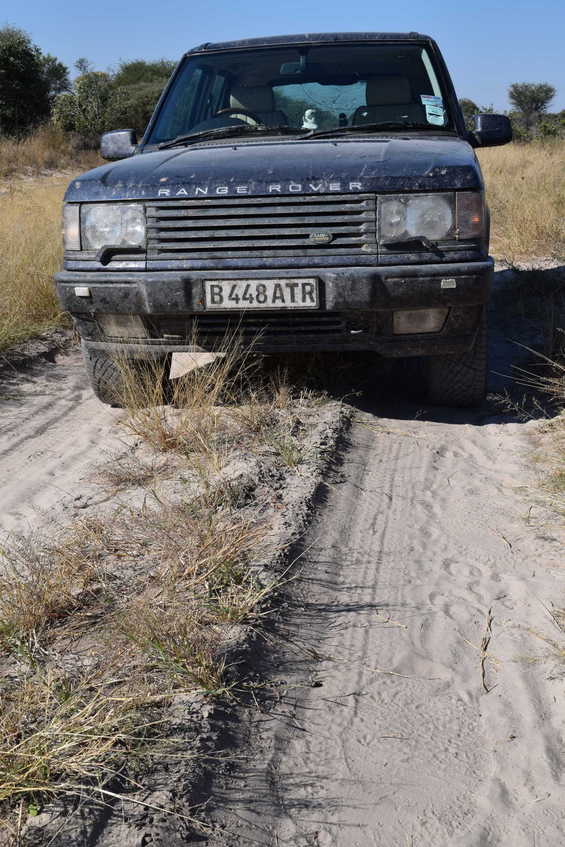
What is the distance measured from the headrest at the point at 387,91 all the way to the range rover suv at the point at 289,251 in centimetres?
48

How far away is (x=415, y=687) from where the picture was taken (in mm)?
2191

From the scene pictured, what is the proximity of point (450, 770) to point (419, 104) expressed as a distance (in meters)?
3.68

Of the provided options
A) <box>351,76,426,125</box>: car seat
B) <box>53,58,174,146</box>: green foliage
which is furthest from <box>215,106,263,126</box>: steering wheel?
<box>53,58,174,146</box>: green foliage

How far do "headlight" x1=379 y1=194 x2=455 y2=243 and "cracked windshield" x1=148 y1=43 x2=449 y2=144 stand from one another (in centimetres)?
101

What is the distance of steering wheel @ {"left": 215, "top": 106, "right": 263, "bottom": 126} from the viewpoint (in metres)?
4.70

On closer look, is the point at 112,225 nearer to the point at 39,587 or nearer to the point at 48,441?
the point at 48,441

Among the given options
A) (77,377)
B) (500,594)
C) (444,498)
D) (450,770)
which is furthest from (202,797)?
(77,377)

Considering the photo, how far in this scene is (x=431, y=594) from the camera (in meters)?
2.62

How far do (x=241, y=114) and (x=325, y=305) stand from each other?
5.48 feet

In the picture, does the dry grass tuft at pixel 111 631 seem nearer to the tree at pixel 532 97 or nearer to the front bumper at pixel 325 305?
the front bumper at pixel 325 305

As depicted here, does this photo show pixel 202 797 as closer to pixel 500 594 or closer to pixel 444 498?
pixel 500 594

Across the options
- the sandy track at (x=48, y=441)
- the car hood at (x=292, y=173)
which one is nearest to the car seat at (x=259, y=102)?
the car hood at (x=292, y=173)

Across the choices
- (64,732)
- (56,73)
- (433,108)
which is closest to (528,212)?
(433,108)

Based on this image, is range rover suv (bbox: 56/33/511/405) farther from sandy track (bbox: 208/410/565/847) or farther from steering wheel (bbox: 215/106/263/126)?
sandy track (bbox: 208/410/565/847)
